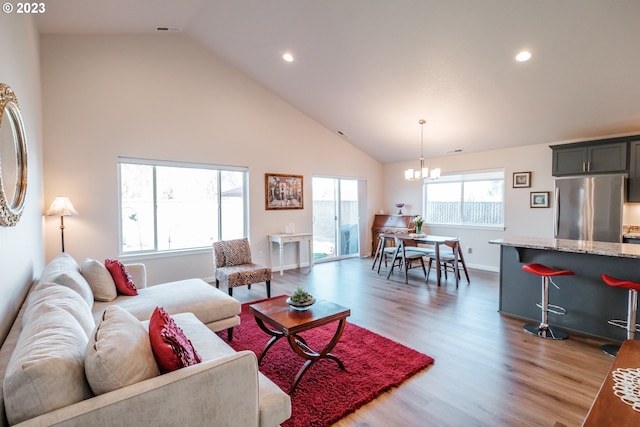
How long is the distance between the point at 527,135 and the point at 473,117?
1.09m

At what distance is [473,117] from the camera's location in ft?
17.3

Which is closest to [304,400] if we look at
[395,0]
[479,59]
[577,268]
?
[577,268]

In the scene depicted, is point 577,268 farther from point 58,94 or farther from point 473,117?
point 58,94

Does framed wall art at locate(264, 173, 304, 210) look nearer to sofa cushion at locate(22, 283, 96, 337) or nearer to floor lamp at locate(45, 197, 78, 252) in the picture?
floor lamp at locate(45, 197, 78, 252)

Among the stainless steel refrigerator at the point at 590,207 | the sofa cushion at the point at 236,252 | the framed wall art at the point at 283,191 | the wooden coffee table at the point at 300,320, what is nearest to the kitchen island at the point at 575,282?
the stainless steel refrigerator at the point at 590,207

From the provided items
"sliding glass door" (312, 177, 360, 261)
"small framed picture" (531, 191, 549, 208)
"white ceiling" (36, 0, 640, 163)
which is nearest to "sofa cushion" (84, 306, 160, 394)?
"white ceiling" (36, 0, 640, 163)

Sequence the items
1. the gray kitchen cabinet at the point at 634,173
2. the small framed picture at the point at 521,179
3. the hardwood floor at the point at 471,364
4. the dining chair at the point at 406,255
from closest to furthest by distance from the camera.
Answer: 1. the hardwood floor at the point at 471,364
2. the gray kitchen cabinet at the point at 634,173
3. the dining chair at the point at 406,255
4. the small framed picture at the point at 521,179

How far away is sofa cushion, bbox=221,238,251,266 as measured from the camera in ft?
15.2

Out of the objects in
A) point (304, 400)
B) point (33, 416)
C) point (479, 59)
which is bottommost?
point (304, 400)

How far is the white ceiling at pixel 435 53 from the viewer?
3319 mm

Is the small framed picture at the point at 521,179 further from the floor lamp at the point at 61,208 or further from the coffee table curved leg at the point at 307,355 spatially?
the floor lamp at the point at 61,208

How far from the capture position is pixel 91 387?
1188 mm

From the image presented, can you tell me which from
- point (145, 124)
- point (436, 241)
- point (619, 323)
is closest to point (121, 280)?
point (145, 124)

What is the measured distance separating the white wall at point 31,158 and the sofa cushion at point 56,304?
0.18m
